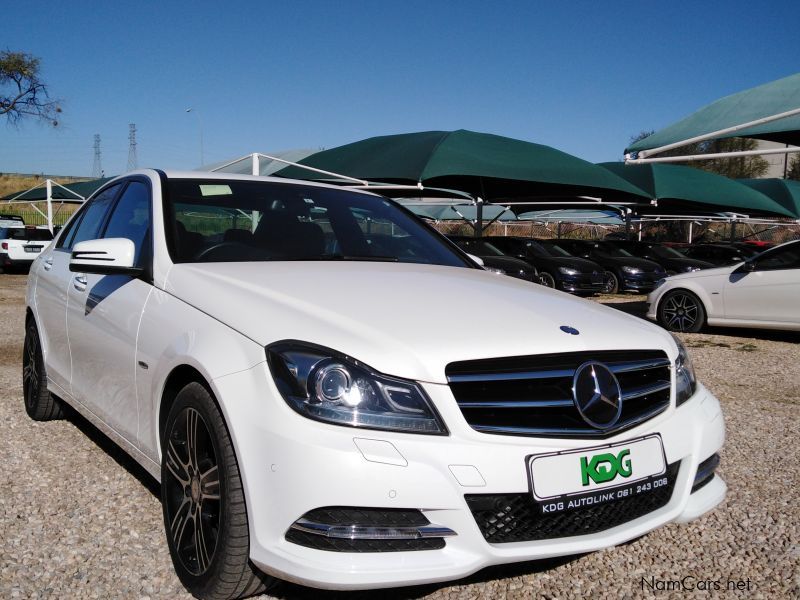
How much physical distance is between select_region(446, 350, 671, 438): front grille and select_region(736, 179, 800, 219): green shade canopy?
90.0ft

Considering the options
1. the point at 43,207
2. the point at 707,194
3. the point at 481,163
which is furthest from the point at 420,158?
the point at 43,207

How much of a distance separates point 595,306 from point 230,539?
1.71m

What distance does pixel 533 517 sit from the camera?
7.11 feet

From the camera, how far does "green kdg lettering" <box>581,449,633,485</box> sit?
222 cm

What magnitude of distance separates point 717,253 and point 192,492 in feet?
63.2

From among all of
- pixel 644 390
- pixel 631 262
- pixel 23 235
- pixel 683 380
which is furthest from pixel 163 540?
pixel 23 235

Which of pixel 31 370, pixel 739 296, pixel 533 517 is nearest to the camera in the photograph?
pixel 533 517

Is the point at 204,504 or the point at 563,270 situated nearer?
the point at 204,504

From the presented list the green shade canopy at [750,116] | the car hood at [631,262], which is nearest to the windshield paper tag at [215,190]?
the green shade canopy at [750,116]

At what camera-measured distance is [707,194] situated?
2183cm

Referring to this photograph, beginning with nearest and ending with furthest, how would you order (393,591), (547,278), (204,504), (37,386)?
1. (204,504)
2. (393,591)
3. (37,386)
4. (547,278)

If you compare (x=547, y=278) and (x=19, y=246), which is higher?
(x=19, y=246)

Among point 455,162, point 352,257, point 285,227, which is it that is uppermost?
point 455,162

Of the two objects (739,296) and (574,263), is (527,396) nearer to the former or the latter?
(739,296)
